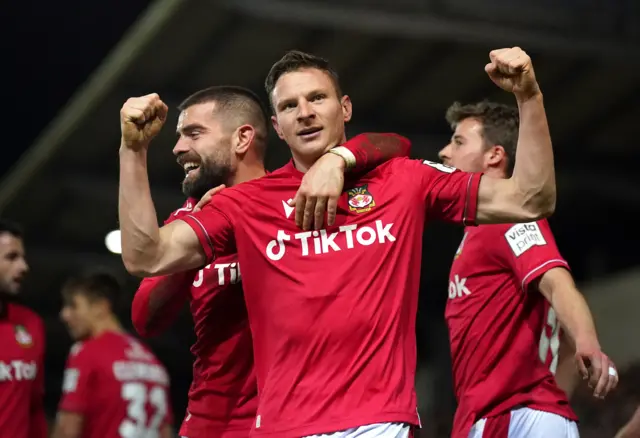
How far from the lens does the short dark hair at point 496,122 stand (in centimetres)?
511

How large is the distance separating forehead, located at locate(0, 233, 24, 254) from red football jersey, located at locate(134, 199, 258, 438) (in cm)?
283

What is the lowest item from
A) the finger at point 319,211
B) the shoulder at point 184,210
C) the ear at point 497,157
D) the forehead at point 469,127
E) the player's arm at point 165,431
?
the player's arm at point 165,431

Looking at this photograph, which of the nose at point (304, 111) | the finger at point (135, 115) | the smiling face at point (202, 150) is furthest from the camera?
the smiling face at point (202, 150)

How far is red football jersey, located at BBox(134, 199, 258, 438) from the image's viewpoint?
14.1 ft

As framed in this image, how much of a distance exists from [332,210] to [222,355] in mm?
1052

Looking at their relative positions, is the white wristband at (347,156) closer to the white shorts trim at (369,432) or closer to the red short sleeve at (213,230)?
the red short sleeve at (213,230)

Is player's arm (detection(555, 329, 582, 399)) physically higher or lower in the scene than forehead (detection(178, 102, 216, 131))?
lower

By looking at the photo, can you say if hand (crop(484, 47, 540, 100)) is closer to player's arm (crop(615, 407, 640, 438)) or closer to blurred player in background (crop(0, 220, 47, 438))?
player's arm (crop(615, 407, 640, 438))

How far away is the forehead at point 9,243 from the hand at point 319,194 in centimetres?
372

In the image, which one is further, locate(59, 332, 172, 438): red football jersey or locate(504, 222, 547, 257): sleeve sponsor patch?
locate(59, 332, 172, 438): red football jersey

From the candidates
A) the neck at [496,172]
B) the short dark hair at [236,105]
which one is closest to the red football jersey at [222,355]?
the short dark hair at [236,105]

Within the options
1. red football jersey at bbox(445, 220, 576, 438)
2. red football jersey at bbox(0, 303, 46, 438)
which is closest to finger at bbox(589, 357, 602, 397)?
red football jersey at bbox(445, 220, 576, 438)

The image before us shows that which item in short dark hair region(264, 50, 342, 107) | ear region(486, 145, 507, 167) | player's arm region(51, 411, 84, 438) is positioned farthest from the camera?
player's arm region(51, 411, 84, 438)

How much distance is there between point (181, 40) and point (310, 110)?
278 inches
